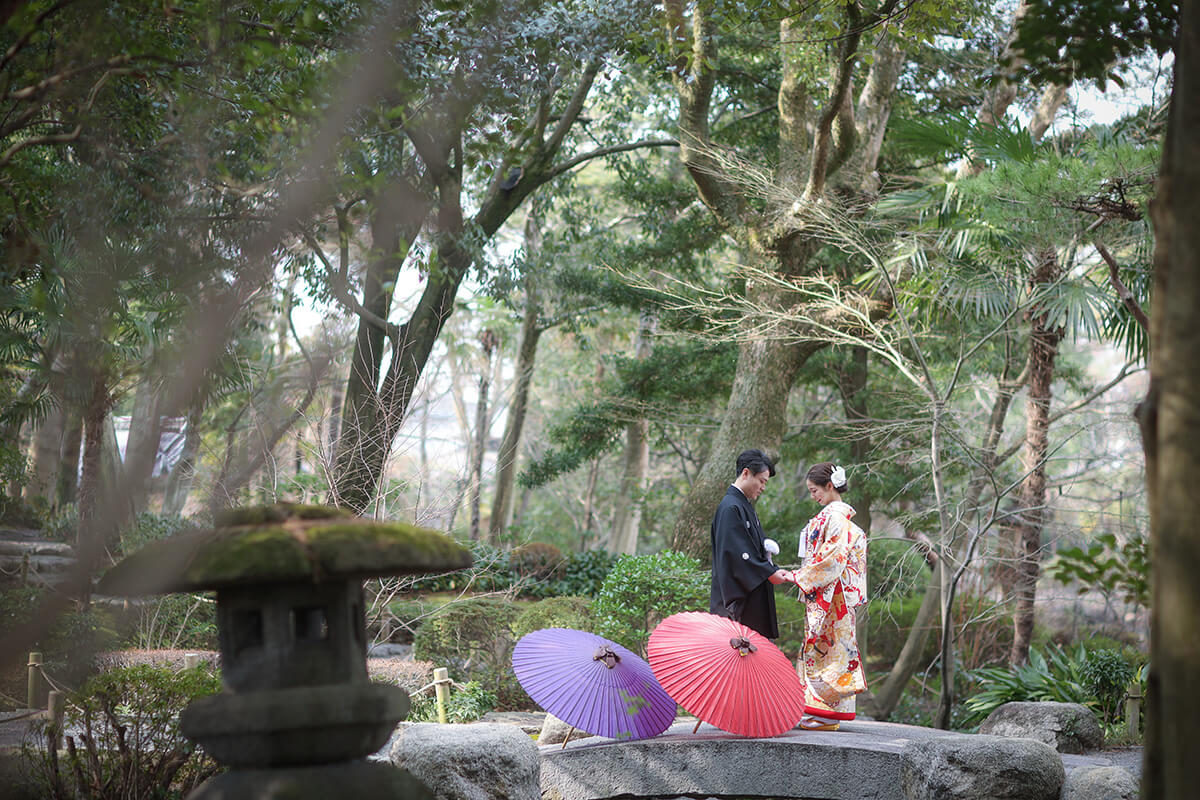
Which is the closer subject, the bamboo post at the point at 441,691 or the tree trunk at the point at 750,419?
the bamboo post at the point at 441,691

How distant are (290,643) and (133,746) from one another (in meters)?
2.92

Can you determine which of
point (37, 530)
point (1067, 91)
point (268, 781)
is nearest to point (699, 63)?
point (1067, 91)

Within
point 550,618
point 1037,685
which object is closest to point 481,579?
point 550,618

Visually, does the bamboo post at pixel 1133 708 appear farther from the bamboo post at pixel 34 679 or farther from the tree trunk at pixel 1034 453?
the bamboo post at pixel 34 679

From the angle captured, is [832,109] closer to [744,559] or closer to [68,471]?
[744,559]

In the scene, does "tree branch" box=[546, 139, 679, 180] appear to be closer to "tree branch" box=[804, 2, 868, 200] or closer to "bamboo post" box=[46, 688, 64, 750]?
"tree branch" box=[804, 2, 868, 200]

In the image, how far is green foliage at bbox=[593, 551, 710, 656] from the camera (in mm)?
8344

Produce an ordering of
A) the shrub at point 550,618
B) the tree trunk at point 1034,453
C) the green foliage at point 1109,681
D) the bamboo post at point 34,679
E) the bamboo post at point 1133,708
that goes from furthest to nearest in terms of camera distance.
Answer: the tree trunk at point 1034,453 < the green foliage at point 1109,681 < the shrub at point 550,618 < the bamboo post at point 1133,708 < the bamboo post at point 34,679

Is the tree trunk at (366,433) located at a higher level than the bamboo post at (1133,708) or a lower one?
higher

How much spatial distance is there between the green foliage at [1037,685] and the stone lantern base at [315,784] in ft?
26.2

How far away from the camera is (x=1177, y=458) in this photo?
2543mm

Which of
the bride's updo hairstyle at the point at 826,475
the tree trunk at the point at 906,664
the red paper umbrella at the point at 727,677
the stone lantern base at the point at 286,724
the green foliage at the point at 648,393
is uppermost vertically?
the green foliage at the point at 648,393

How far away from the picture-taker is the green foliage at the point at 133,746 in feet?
16.9

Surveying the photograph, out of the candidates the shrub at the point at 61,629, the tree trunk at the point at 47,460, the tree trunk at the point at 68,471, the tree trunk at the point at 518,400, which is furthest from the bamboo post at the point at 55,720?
the tree trunk at the point at 47,460
